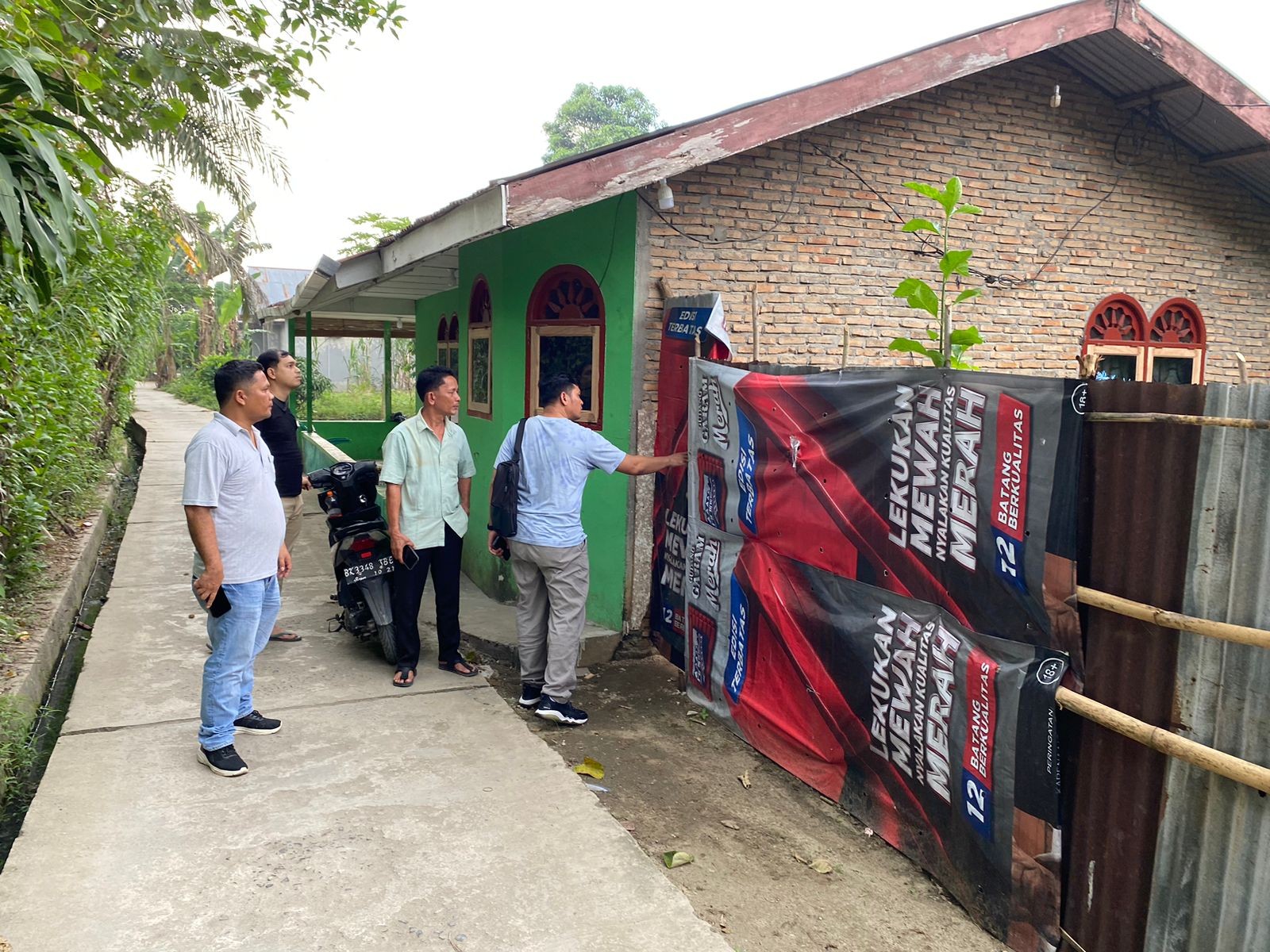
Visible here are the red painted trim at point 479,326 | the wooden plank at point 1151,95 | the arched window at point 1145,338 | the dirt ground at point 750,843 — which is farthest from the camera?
the arched window at point 1145,338

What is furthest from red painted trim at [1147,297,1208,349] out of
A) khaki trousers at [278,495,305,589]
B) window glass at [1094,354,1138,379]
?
khaki trousers at [278,495,305,589]

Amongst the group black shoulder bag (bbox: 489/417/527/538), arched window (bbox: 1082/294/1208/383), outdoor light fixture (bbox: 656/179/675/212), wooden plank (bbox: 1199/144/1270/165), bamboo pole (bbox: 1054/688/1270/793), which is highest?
wooden plank (bbox: 1199/144/1270/165)

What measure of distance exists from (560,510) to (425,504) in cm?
94

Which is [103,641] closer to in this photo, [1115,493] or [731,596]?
[731,596]

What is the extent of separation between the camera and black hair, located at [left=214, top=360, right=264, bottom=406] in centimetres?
427

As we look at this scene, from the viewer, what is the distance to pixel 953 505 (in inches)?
138

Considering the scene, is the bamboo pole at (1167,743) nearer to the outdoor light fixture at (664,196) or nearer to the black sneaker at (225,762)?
the black sneaker at (225,762)

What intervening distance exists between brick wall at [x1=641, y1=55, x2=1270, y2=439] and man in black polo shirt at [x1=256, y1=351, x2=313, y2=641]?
228cm

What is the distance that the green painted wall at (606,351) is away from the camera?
20.7 feet

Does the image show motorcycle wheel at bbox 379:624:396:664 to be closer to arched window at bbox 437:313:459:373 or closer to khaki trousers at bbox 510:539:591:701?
khaki trousers at bbox 510:539:591:701

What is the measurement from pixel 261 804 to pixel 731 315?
13.7ft

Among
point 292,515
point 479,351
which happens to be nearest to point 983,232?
point 479,351

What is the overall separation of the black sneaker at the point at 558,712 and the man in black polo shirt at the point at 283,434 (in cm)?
211

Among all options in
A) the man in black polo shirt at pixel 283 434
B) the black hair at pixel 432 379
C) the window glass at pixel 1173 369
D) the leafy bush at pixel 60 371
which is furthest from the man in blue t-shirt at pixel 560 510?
the window glass at pixel 1173 369
